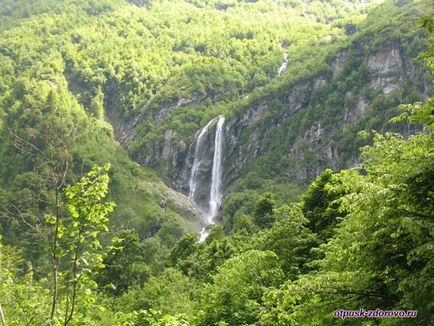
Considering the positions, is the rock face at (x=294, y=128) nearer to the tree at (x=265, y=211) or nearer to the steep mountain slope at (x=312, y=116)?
the steep mountain slope at (x=312, y=116)

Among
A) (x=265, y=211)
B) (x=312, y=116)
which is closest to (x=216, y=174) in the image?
(x=312, y=116)

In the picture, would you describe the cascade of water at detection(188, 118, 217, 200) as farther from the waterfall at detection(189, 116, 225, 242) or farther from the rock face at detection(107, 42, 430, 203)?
the rock face at detection(107, 42, 430, 203)

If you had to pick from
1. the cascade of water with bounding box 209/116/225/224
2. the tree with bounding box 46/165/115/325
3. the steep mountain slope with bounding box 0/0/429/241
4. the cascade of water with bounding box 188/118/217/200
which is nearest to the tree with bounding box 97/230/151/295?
the steep mountain slope with bounding box 0/0/429/241

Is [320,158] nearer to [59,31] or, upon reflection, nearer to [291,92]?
[291,92]

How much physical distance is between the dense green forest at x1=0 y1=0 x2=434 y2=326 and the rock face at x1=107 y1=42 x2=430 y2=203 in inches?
16.9

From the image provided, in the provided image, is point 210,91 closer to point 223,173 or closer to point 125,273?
point 223,173

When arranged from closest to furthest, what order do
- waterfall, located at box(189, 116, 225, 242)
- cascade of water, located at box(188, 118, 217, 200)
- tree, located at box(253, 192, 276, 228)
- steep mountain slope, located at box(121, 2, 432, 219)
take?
tree, located at box(253, 192, 276, 228), steep mountain slope, located at box(121, 2, 432, 219), waterfall, located at box(189, 116, 225, 242), cascade of water, located at box(188, 118, 217, 200)

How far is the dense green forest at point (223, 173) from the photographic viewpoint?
26.3ft

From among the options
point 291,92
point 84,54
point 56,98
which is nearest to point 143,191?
point 56,98

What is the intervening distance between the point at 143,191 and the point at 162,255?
118 feet

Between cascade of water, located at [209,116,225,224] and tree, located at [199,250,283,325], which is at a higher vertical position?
cascade of water, located at [209,116,225,224]

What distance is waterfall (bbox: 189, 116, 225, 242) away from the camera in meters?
97.5

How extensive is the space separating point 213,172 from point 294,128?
21.9 m

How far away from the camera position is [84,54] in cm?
16275
